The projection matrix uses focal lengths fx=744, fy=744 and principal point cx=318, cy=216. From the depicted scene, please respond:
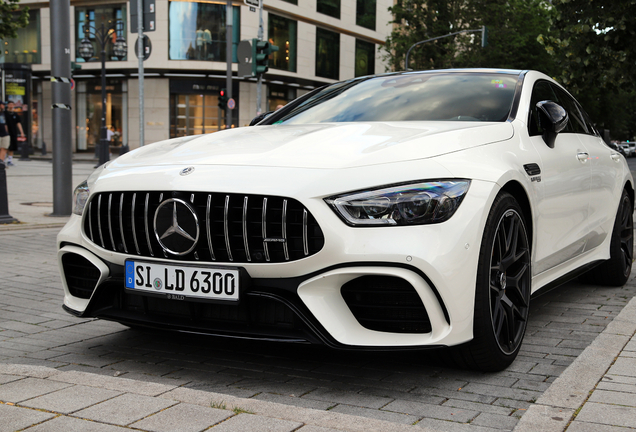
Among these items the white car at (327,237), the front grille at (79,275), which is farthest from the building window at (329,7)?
the front grille at (79,275)

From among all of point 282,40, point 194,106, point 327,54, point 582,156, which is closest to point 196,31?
point 194,106

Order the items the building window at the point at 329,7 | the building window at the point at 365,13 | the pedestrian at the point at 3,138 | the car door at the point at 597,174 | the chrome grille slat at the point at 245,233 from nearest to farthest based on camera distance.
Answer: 1. the chrome grille slat at the point at 245,233
2. the car door at the point at 597,174
3. the pedestrian at the point at 3,138
4. the building window at the point at 329,7
5. the building window at the point at 365,13

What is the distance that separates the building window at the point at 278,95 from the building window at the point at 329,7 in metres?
5.00

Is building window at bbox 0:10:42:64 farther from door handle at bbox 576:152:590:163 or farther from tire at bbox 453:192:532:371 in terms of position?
tire at bbox 453:192:532:371

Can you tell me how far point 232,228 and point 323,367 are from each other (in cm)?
91

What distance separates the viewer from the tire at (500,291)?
10.4 feet

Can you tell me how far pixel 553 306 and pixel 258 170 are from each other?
9.14ft

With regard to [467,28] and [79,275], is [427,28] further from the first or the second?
[79,275]

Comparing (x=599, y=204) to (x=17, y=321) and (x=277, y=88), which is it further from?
(x=277, y=88)

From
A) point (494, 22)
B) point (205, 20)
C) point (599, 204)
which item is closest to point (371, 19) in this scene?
point (494, 22)

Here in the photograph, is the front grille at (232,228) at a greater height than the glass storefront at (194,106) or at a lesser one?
lesser

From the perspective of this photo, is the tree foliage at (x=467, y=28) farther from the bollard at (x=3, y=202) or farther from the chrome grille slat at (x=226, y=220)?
the chrome grille slat at (x=226, y=220)

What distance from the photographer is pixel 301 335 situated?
9.88 ft

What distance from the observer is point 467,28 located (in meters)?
41.6
